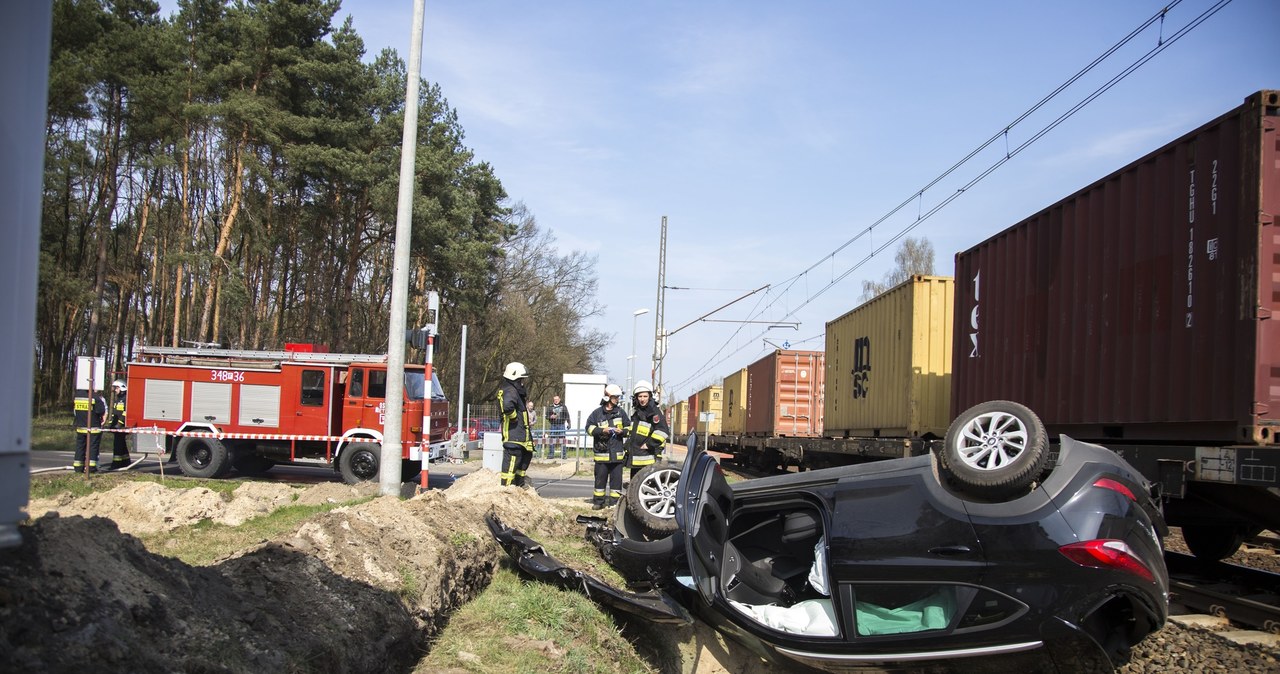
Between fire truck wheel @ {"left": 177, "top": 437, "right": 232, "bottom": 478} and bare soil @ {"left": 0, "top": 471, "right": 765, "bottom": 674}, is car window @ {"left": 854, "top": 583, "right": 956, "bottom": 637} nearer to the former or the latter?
bare soil @ {"left": 0, "top": 471, "right": 765, "bottom": 674}

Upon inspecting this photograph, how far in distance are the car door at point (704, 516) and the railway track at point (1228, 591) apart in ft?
12.7

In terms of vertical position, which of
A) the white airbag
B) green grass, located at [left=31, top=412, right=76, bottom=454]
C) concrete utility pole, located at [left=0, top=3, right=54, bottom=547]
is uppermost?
concrete utility pole, located at [left=0, top=3, right=54, bottom=547]

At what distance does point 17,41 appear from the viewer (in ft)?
Result: 6.04

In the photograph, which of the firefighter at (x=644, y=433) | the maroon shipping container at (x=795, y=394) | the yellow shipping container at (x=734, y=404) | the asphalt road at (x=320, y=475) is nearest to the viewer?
the firefighter at (x=644, y=433)

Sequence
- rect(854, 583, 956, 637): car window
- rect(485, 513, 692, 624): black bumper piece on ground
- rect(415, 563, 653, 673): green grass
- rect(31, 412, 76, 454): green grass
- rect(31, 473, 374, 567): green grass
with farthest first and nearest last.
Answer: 1. rect(31, 412, 76, 454): green grass
2. rect(31, 473, 374, 567): green grass
3. rect(485, 513, 692, 624): black bumper piece on ground
4. rect(415, 563, 653, 673): green grass
5. rect(854, 583, 956, 637): car window

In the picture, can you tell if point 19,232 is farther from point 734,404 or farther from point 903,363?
point 734,404

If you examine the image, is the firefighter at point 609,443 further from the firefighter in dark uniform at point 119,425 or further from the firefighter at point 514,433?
the firefighter in dark uniform at point 119,425

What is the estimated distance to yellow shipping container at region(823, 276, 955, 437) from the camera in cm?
1316

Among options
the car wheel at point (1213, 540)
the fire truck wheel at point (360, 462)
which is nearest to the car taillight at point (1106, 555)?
the car wheel at point (1213, 540)

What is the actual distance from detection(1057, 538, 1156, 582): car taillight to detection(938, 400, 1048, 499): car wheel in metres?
0.36

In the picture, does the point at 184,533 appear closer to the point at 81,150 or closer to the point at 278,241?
the point at 278,241

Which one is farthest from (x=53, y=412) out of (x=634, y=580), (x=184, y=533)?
(x=634, y=580)

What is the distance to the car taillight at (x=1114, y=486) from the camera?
381 cm

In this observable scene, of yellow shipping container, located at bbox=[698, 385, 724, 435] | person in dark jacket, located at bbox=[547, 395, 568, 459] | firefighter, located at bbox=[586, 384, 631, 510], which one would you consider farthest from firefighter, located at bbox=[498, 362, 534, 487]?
yellow shipping container, located at bbox=[698, 385, 724, 435]
